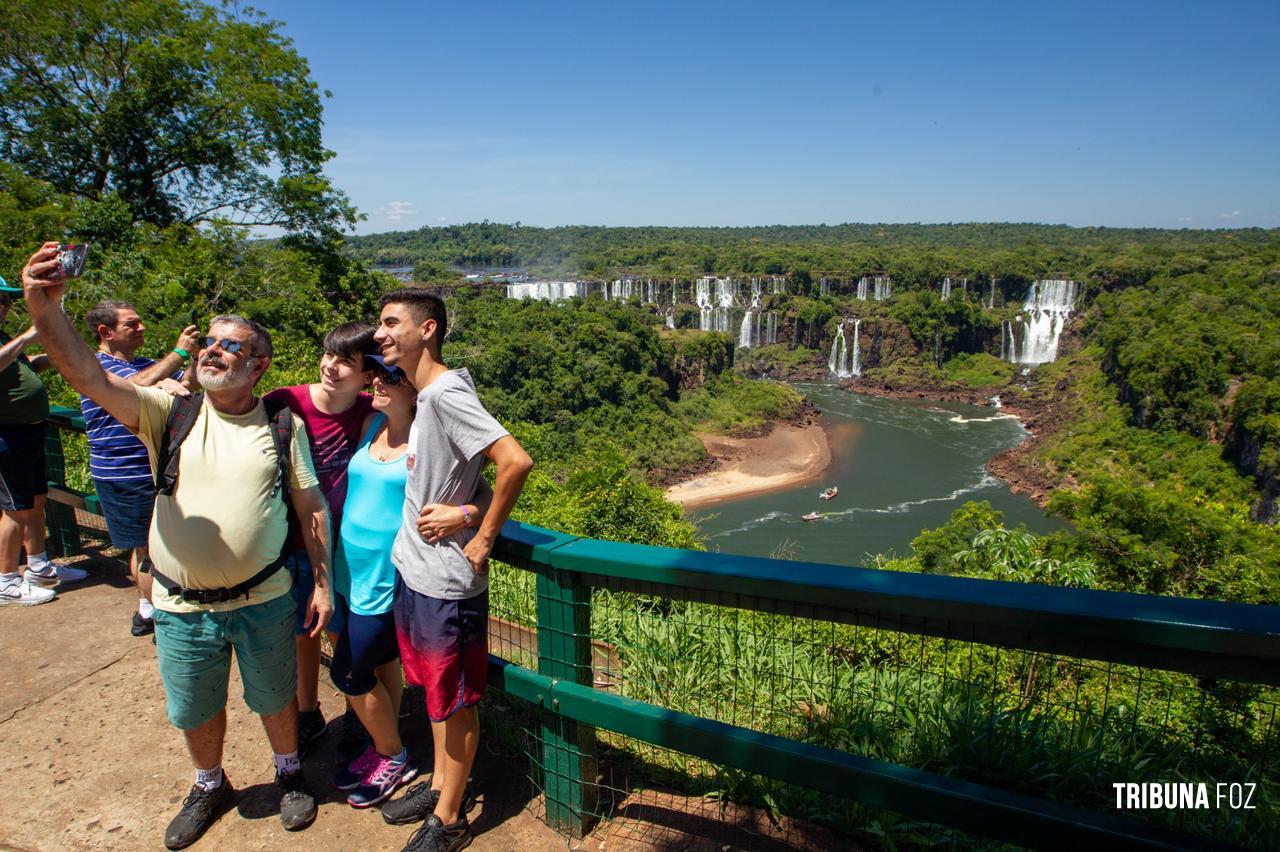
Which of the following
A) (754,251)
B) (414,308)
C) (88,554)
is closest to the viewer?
(414,308)

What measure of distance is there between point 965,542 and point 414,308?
683 inches

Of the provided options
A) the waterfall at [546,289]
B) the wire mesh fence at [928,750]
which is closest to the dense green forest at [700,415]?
the wire mesh fence at [928,750]

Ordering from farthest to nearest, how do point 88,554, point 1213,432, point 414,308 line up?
point 1213,432 → point 88,554 → point 414,308

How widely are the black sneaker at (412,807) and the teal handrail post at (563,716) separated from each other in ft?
0.95

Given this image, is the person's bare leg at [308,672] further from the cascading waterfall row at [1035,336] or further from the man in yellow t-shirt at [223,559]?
the cascading waterfall row at [1035,336]

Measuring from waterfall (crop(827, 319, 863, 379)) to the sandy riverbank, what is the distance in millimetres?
19417

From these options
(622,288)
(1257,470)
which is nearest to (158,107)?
(1257,470)

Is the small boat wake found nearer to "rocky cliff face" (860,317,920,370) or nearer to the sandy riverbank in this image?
the sandy riverbank

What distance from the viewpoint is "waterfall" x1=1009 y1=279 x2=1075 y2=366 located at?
74312mm

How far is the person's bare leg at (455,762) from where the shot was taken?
2.27 m

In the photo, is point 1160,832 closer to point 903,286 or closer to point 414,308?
point 414,308

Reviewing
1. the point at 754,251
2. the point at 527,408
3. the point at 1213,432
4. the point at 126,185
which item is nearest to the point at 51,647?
the point at 126,185

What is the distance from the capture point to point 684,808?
2.35 meters

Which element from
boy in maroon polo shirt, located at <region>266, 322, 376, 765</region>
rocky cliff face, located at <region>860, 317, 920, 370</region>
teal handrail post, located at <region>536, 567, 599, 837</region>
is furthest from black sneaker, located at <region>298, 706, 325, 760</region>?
rocky cliff face, located at <region>860, 317, 920, 370</region>
